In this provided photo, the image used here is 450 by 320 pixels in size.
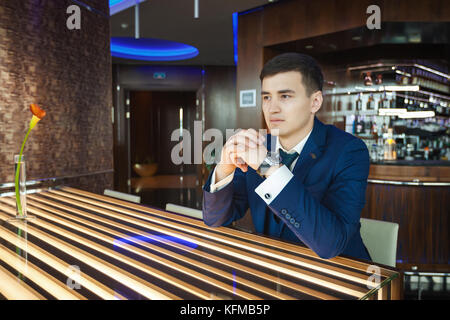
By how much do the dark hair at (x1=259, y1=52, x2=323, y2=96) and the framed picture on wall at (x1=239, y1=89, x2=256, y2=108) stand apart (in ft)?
12.2

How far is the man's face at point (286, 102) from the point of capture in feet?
4.16

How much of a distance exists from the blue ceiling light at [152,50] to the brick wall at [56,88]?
12.8 ft

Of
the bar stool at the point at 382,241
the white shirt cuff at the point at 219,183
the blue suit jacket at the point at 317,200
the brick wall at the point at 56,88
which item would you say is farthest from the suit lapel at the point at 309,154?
the brick wall at the point at 56,88

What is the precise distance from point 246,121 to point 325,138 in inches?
146

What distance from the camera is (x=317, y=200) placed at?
1.31 meters

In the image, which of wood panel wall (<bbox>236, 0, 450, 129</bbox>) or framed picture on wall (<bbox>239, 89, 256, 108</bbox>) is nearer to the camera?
wood panel wall (<bbox>236, 0, 450, 129</bbox>)

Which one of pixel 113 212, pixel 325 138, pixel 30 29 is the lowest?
pixel 113 212

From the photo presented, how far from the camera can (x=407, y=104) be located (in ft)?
19.4

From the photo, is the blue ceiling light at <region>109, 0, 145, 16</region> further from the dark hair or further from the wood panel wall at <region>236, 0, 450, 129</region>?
the dark hair

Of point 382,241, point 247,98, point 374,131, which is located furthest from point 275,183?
point 374,131

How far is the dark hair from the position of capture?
1.26 m

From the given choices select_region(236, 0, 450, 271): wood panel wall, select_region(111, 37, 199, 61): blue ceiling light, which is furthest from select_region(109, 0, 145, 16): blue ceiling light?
select_region(111, 37, 199, 61): blue ceiling light

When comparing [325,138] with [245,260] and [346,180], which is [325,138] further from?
[245,260]
